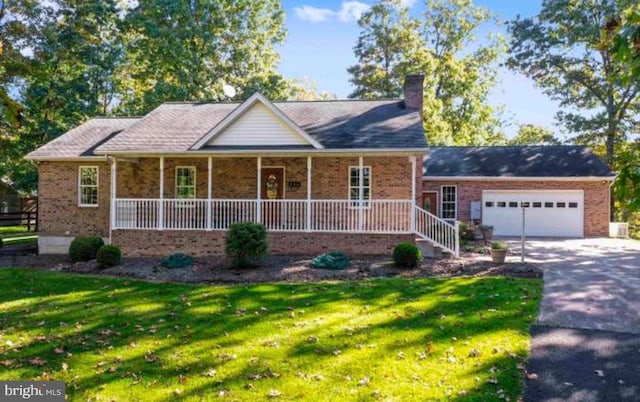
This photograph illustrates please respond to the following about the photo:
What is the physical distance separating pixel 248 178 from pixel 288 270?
18.4ft

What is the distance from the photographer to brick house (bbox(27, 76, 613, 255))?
46.0ft

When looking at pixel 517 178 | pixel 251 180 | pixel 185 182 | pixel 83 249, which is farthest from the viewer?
pixel 517 178

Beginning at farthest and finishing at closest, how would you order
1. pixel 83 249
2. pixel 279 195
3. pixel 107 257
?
pixel 279 195 → pixel 83 249 → pixel 107 257

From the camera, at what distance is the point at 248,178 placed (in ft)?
53.0

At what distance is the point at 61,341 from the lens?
21.3 feet

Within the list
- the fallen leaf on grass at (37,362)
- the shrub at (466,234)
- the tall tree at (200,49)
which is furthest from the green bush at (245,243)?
the tall tree at (200,49)

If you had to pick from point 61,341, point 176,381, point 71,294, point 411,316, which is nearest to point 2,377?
point 61,341

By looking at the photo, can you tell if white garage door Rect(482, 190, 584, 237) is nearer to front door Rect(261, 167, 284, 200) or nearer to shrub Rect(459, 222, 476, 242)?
shrub Rect(459, 222, 476, 242)

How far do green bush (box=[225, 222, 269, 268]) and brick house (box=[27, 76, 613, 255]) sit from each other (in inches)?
79.0

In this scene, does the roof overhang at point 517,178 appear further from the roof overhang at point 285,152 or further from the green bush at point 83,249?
the green bush at point 83,249

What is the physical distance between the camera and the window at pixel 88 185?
16.8 m

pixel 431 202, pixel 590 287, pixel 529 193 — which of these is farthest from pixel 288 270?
pixel 529 193

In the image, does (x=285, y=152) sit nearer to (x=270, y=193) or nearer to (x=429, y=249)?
(x=270, y=193)

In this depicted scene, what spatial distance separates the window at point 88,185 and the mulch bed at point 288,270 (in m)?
3.80
